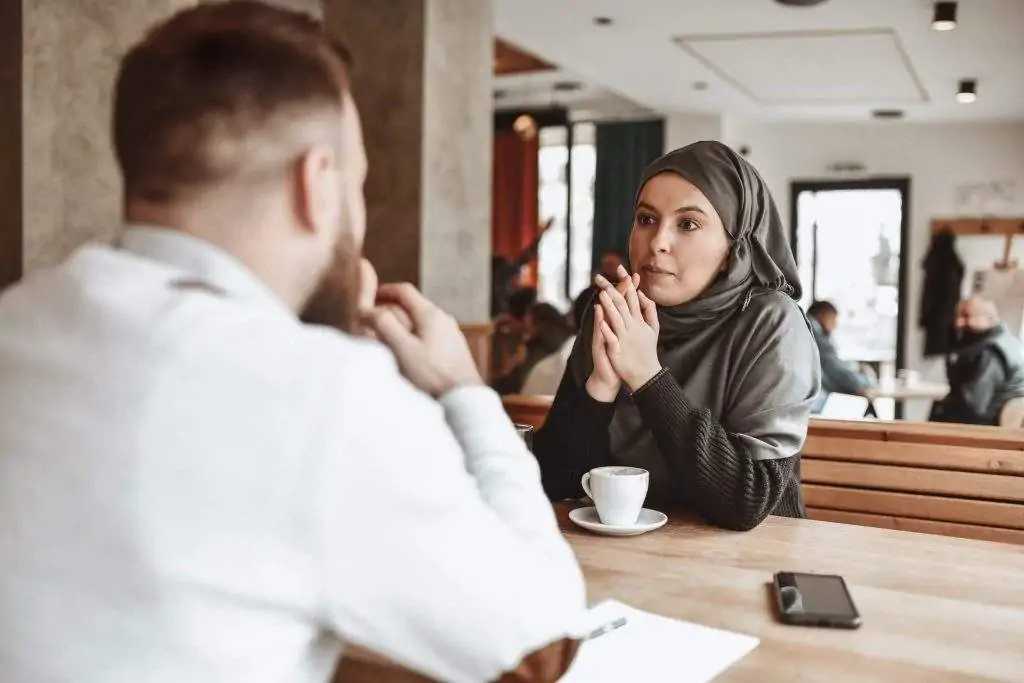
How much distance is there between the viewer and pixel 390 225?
4531mm

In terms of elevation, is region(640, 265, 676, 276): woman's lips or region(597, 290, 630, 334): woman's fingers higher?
region(640, 265, 676, 276): woman's lips

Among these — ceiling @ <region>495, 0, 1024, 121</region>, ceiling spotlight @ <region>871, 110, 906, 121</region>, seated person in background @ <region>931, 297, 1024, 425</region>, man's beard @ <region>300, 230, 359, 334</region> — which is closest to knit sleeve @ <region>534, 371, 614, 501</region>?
man's beard @ <region>300, 230, 359, 334</region>

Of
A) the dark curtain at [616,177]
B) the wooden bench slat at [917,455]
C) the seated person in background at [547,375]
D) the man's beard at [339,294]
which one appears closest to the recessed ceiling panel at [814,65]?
the dark curtain at [616,177]

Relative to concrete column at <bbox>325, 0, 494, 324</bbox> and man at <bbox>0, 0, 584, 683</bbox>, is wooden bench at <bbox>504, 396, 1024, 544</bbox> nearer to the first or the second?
man at <bbox>0, 0, 584, 683</bbox>

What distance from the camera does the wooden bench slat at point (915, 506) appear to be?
214 centimetres

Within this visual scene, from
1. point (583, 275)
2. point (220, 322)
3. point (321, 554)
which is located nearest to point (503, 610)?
point (321, 554)

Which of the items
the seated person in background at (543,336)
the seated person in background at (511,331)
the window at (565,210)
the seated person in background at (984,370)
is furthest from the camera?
the window at (565,210)

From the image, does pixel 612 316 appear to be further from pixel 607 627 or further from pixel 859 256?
pixel 859 256

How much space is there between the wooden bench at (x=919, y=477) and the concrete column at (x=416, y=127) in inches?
Result: 95.9

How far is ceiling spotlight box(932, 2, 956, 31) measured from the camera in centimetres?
507

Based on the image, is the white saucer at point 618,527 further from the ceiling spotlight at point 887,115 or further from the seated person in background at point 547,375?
the ceiling spotlight at point 887,115

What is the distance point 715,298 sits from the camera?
184 centimetres

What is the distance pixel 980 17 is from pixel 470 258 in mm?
3154

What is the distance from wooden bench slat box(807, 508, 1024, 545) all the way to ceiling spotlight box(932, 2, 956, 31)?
3.77 meters
